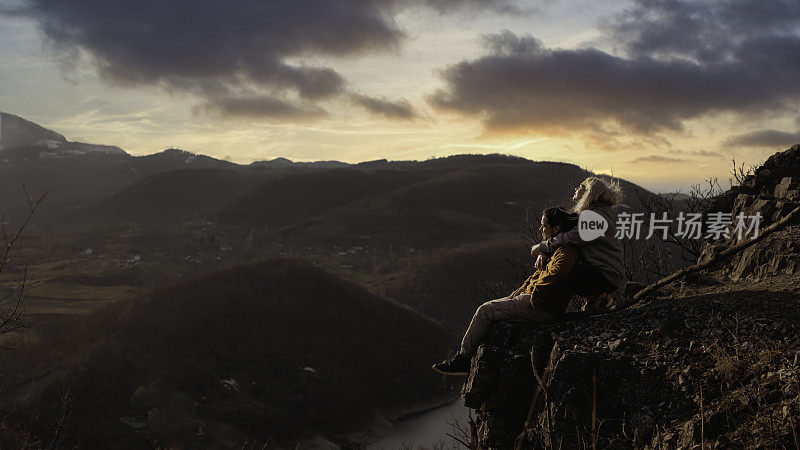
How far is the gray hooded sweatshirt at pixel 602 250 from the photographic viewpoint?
525cm

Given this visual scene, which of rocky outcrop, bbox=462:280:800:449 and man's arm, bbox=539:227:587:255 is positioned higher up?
man's arm, bbox=539:227:587:255

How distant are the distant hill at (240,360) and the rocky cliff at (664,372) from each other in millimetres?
23355

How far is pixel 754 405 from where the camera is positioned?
3750mm

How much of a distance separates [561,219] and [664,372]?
5.98ft

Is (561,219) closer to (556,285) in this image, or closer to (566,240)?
(566,240)

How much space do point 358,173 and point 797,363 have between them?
133m

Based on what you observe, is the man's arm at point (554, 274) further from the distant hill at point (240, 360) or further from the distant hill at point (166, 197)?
the distant hill at point (166, 197)

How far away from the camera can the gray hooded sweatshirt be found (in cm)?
525

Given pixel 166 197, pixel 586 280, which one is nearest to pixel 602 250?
pixel 586 280

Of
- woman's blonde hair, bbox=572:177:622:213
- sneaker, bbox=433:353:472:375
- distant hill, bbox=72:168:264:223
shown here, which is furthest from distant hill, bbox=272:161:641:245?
sneaker, bbox=433:353:472:375

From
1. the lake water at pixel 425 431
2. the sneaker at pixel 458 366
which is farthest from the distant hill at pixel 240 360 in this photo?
the sneaker at pixel 458 366

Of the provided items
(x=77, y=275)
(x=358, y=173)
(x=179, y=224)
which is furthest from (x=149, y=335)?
(x=358, y=173)

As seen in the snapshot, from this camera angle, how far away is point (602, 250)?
5297 millimetres

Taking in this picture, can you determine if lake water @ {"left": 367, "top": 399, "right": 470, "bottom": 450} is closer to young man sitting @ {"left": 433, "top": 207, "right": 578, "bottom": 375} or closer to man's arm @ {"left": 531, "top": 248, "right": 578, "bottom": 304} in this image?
young man sitting @ {"left": 433, "top": 207, "right": 578, "bottom": 375}
